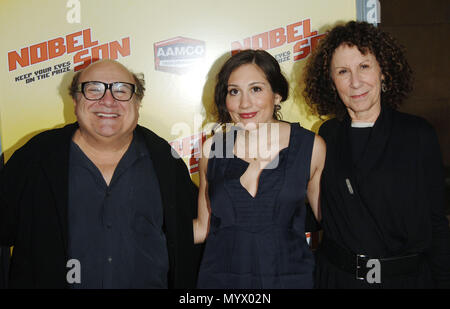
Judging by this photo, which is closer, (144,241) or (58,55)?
(144,241)

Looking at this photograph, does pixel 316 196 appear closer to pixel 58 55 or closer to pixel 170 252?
pixel 170 252

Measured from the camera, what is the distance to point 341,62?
179 centimetres

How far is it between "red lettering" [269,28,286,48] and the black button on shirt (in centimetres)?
133

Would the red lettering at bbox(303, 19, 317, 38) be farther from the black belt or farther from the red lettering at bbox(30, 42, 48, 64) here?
the red lettering at bbox(30, 42, 48, 64)

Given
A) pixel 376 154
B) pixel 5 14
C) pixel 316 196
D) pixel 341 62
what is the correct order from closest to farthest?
pixel 376 154 < pixel 341 62 < pixel 316 196 < pixel 5 14

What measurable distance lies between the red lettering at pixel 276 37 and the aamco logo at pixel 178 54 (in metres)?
0.49

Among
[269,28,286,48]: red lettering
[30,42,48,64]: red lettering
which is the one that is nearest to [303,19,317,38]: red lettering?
[269,28,286,48]: red lettering

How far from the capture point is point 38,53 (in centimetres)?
245

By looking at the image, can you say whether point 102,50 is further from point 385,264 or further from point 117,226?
point 385,264

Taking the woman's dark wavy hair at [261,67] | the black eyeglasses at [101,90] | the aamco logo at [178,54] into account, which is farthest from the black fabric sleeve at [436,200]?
the aamco logo at [178,54]

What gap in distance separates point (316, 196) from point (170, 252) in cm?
85

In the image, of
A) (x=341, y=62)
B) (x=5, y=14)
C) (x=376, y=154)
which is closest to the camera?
(x=376, y=154)

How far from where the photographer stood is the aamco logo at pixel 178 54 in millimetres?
2492

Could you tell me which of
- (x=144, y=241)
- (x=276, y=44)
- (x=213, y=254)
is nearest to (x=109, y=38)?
(x=276, y=44)
